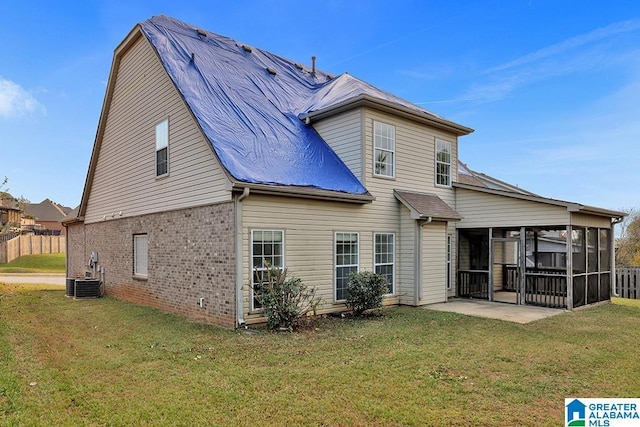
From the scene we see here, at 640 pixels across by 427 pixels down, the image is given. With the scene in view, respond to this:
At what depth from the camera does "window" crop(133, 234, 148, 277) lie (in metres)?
12.5

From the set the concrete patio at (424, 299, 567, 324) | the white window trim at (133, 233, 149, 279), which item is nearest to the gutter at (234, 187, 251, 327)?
the white window trim at (133, 233, 149, 279)

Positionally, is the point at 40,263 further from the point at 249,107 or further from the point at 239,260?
the point at 239,260

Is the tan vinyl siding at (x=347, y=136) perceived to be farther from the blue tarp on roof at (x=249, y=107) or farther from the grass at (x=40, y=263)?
the grass at (x=40, y=263)

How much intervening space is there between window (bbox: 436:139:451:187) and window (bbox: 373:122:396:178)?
87.4 inches

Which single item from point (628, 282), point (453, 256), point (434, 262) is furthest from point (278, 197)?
point (628, 282)

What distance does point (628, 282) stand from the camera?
51.0 ft

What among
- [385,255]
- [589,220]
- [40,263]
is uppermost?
[589,220]

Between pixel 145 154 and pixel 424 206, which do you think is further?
pixel 145 154

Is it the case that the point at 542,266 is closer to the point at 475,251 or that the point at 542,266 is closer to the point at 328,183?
the point at 475,251

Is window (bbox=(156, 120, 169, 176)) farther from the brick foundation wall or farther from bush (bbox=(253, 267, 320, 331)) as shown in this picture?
bush (bbox=(253, 267, 320, 331))

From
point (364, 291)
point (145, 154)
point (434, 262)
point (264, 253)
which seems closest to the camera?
point (264, 253)

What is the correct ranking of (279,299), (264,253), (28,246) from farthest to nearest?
(28,246), (264,253), (279,299)

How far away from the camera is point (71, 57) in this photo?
1598 cm

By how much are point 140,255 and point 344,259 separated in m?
6.66
